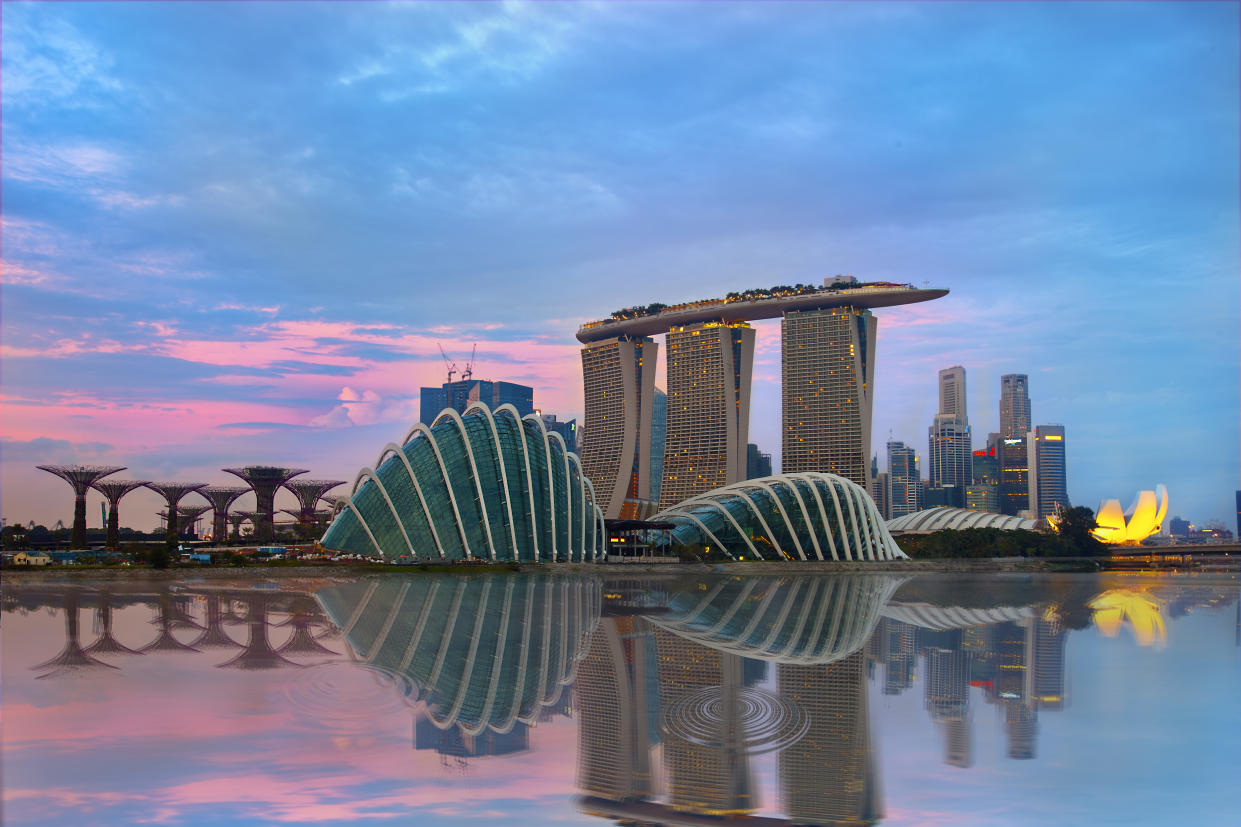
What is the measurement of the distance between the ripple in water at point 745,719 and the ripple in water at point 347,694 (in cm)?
570

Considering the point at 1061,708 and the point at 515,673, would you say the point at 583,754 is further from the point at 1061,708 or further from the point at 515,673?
the point at 1061,708

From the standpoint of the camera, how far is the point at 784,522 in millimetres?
88125

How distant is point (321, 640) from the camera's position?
26578 millimetres

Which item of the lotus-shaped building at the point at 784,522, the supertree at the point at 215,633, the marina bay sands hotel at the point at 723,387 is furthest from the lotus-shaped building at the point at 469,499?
the marina bay sands hotel at the point at 723,387

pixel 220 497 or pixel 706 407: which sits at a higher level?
pixel 706 407

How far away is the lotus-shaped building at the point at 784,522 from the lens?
3433 inches

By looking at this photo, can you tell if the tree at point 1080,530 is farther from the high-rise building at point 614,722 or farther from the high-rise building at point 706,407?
the high-rise building at point 614,722

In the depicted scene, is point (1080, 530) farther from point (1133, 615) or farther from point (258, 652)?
point (258, 652)

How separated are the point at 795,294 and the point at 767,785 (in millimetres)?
166809

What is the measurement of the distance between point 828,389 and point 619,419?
4702 centimetres

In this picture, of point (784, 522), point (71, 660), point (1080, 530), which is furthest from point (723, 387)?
point (71, 660)

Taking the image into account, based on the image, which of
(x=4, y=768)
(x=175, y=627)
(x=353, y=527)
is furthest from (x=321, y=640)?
(x=353, y=527)

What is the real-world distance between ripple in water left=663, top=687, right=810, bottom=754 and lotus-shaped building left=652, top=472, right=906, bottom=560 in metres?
67.8

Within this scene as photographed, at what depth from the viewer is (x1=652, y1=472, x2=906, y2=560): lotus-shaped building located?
286 feet
